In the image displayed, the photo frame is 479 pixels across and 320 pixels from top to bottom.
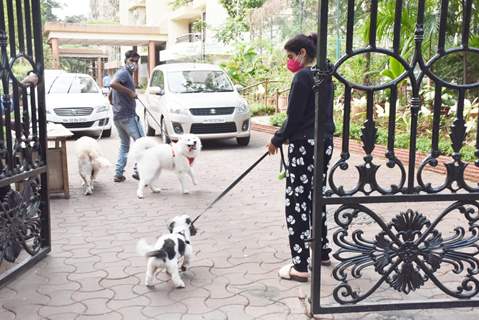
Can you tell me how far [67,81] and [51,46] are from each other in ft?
68.6

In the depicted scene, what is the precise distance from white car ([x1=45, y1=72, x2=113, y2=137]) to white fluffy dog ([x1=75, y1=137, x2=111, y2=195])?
17.7 ft

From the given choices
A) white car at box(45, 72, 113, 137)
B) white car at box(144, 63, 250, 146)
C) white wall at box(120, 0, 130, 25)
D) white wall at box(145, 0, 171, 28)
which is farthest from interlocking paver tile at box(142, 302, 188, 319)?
white wall at box(120, 0, 130, 25)

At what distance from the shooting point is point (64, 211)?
20.1ft

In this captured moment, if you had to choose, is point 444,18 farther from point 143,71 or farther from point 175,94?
point 143,71

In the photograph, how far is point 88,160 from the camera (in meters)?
6.90

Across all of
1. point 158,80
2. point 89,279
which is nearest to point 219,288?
point 89,279

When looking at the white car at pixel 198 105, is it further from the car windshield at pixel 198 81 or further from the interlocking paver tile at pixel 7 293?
the interlocking paver tile at pixel 7 293

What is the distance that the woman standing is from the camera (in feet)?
11.9

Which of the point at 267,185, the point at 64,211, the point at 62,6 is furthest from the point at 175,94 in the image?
the point at 62,6

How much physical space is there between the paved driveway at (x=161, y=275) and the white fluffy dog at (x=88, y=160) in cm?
29

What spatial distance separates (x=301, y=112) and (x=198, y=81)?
8.26 meters

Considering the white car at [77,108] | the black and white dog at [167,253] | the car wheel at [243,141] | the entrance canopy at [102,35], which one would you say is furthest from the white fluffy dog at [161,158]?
the entrance canopy at [102,35]

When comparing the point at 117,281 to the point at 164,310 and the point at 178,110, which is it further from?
the point at 178,110

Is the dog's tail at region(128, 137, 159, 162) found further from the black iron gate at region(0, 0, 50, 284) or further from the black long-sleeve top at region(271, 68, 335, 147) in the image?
the black long-sleeve top at region(271, 68, 335, 147)
